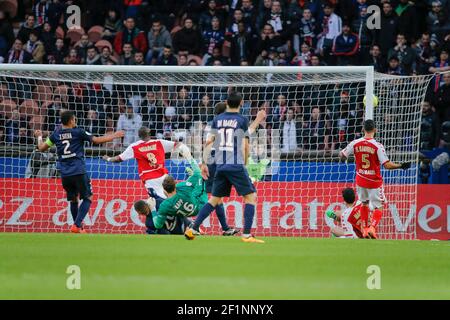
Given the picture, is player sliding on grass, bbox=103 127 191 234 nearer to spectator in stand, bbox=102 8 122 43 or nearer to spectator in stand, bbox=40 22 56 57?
spectator in stand, bbox=40 22 56 57

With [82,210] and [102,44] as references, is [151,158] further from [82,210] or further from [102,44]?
[102,44]

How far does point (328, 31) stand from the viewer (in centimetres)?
2459

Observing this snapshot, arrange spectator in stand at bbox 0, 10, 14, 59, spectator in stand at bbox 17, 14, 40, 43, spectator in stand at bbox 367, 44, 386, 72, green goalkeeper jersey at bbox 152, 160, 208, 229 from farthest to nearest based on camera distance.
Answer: spectator in stand at bbox 0, 10, 14, 59 < spectator in stand at bbox 17, 14, 40, 43 < spectator in stand at bbox 367, 44, 386, 72 < green goalkeeper jersey at bbox 152, 160, 208, 229

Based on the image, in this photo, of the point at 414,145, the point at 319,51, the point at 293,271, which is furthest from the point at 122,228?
the point at 293,271

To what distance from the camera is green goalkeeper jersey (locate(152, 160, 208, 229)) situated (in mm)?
16753

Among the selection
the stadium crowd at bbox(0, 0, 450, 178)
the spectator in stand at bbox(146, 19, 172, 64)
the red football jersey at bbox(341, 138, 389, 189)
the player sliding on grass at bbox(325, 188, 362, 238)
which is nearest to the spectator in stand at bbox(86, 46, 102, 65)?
the stadium crowd at bbox(0, 0, 450, 178)

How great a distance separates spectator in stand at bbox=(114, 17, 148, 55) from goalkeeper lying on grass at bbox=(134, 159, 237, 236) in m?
8.23

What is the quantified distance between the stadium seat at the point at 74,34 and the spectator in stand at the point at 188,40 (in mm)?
2503

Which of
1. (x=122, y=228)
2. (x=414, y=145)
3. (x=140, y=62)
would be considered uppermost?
(x=140, y=62)

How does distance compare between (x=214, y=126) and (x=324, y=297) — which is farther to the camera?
(x=214, y=126)

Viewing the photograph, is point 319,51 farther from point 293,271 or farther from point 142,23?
point 293,271

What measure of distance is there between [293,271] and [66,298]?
9.12ft

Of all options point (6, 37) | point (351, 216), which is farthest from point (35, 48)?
point (351, 216)

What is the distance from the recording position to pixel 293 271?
11891 mm
